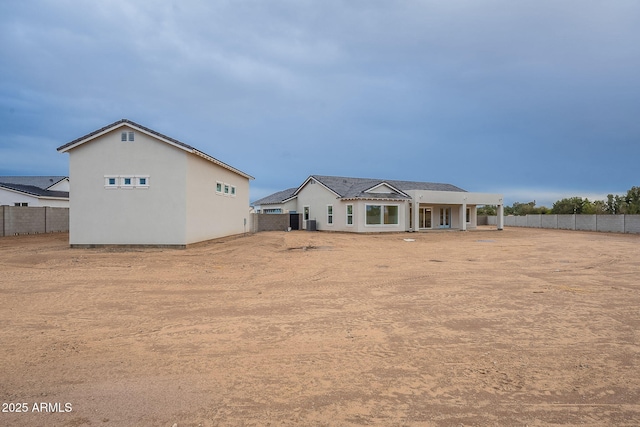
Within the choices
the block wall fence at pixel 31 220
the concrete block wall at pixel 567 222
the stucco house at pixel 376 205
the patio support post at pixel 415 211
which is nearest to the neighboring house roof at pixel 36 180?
the block wall fence at pixel 31 220

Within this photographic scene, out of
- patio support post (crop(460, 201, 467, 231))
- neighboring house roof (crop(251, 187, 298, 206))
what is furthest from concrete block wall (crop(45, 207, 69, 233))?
patio support post (crop(460, 201, 467, 231))

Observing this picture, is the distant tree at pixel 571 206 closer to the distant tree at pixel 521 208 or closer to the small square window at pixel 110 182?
the distant tree at pixel 521 208

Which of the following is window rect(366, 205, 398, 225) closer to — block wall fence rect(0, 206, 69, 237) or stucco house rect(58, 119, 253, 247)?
stucco house rect(58, 119, 253, 247)

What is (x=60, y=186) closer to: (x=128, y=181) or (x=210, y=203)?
(x=210, y=203)

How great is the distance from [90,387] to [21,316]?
3.76m

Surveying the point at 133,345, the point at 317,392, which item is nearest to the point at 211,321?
the point at 133,345

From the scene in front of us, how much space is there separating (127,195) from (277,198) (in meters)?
23.6

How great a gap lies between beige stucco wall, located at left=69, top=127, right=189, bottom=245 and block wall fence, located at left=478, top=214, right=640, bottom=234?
3686 cm

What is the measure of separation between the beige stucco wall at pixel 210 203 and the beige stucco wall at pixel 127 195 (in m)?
0.69

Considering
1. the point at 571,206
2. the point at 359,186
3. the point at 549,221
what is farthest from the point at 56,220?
the point at 571,206

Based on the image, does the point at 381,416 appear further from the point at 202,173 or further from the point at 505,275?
the point at 202,173

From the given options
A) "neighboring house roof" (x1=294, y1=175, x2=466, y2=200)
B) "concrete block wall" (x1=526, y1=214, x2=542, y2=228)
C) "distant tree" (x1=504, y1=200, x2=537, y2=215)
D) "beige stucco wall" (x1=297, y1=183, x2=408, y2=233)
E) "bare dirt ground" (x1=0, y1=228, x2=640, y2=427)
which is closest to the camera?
"bare dirt ground" (x1=0, y1=228, x2=640, y2=427)

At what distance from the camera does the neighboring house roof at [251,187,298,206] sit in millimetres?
38375

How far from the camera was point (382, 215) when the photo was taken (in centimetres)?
3062
